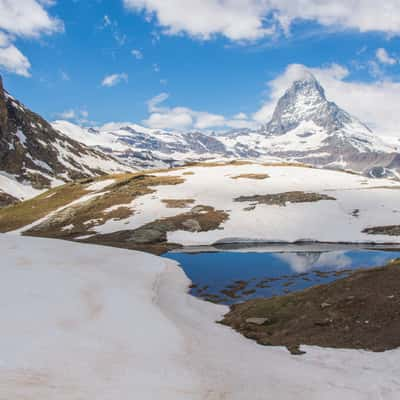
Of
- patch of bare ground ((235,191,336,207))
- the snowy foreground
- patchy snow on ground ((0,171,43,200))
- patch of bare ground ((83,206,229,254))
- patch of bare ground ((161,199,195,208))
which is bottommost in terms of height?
the snowy foreground

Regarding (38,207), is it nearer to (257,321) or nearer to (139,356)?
(257,321)

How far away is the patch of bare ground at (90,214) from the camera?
70.8 metres

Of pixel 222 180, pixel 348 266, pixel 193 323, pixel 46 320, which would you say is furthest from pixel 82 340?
pixel 222 180

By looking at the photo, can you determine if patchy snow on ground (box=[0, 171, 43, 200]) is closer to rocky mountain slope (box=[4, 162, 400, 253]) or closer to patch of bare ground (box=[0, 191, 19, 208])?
patch of bare ground (box=[0, 191, 19, 208])

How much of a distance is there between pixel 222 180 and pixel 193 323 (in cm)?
8274

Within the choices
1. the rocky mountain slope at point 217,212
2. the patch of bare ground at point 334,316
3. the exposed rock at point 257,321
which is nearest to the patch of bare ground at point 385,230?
the rocky mountain slope at point 217,212

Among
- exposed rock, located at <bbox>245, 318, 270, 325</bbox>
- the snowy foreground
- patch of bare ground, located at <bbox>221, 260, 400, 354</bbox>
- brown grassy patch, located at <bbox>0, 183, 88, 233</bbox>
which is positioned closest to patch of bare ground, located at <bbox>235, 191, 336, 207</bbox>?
patch of bare ground, located at <bbox>221, 260, 400, 354</bbox>

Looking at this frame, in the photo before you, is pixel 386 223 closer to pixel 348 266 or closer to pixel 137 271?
pixel 348 266

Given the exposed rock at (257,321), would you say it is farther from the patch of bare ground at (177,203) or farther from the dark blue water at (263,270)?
the patch of bare ground at (177,203)

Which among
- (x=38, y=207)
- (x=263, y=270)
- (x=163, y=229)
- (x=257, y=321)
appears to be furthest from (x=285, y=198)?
(x=38, y=207)

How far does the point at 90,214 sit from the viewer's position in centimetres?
7781

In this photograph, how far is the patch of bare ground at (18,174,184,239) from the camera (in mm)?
70750

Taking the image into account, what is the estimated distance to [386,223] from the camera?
59906mm

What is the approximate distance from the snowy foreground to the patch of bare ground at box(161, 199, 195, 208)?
52462 millimetres
